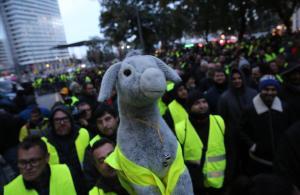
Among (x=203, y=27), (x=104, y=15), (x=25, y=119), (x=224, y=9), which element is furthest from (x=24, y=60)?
(x=25, y=119)

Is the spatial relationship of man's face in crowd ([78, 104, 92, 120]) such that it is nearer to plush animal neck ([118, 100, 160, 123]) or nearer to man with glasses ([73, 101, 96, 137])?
man with glasses ([73, 101, 96, 137])

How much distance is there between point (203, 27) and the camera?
117ft

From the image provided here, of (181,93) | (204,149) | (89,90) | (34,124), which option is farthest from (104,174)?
(89,90)

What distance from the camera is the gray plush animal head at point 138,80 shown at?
2.31 m

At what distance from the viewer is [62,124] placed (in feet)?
14.2

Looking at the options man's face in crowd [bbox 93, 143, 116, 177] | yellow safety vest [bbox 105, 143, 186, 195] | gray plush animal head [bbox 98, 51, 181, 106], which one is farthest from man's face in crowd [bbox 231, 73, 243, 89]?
yellow safety vest [bbox 105, 143, 186, 195]

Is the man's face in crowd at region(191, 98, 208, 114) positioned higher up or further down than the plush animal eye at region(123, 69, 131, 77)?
further down

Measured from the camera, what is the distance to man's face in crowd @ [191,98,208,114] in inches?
161

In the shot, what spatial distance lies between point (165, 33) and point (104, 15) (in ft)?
27.1

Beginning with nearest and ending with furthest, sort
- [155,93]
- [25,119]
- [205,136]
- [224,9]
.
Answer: [155,93], [205,136], [25,119], [224,9]

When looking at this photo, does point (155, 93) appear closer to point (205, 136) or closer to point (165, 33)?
point (205, 136)

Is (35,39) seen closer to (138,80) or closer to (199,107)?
(199,107)

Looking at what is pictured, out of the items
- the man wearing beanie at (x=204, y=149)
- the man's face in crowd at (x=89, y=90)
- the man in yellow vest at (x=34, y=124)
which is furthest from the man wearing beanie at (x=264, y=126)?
the man's face in crowd at (x=89, y=90)

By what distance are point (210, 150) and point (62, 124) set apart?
1867 mm
